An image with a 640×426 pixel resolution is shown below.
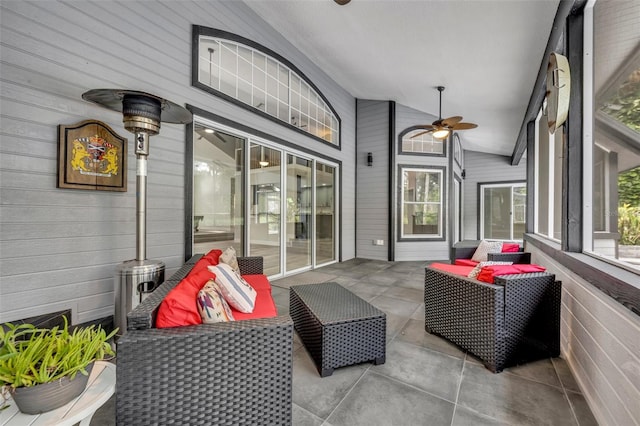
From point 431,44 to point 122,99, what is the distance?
3.76 m

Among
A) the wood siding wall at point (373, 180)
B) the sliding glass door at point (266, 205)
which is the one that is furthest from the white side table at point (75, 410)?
the wood siding wall at point (373, 180)

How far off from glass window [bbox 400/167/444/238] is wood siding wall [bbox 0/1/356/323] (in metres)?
5.01

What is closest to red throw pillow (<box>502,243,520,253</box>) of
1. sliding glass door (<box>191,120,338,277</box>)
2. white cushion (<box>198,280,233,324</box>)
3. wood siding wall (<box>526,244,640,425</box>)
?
wood siding wall (<box>526,244,640,425</box>)

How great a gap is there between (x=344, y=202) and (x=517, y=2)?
14.2ft

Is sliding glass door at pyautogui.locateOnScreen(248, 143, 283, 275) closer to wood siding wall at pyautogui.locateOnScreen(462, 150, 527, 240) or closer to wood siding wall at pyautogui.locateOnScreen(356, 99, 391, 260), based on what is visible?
wood siding wall at pyautogui.locateOnScreen(356, 99, 391, 260)

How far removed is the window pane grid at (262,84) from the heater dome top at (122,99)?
3.39 ft

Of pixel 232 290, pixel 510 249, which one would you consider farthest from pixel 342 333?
pixel 510 249

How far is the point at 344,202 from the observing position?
20.8ft

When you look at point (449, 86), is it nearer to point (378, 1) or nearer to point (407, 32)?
point (407, 32)

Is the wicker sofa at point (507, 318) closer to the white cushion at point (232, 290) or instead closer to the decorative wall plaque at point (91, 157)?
the white cushion at point (232, 290)

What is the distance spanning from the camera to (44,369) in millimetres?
886

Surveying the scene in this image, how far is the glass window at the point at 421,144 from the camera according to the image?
648 centimetres

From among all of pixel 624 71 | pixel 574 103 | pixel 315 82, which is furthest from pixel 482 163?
pixel 624 71

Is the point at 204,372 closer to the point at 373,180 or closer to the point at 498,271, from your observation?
the point at 498,271
